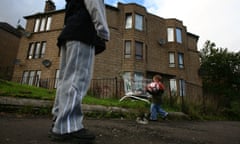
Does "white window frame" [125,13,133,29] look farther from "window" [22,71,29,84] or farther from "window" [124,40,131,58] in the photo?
"window" [22,71,29,84]

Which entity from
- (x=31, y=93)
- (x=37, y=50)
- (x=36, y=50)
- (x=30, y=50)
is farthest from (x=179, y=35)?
(x=31, y=93)

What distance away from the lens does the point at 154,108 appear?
697 cm

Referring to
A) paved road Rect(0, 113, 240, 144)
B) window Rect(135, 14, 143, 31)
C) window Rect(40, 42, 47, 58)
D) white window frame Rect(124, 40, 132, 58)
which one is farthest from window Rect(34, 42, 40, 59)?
paved road Rect(0, 113, 240, 144)

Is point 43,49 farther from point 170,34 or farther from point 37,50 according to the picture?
point 170,34

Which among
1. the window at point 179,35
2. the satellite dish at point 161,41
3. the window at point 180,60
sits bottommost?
the window at point 180,60

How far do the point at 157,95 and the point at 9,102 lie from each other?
4816 millimetres

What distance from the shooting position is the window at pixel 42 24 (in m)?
22.8

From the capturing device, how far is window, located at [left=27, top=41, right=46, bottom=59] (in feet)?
71.7

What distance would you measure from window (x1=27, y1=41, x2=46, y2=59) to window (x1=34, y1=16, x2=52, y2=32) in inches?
70.7

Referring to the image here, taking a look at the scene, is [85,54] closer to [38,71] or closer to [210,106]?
[210,106]

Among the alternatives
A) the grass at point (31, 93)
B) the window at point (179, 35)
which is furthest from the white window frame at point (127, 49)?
the grass at point (31, 93)

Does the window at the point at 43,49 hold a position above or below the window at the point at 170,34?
below

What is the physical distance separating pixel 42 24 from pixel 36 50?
3.24m

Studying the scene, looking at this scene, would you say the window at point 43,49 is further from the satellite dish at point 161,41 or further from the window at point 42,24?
the satellite dish at point 161,41
